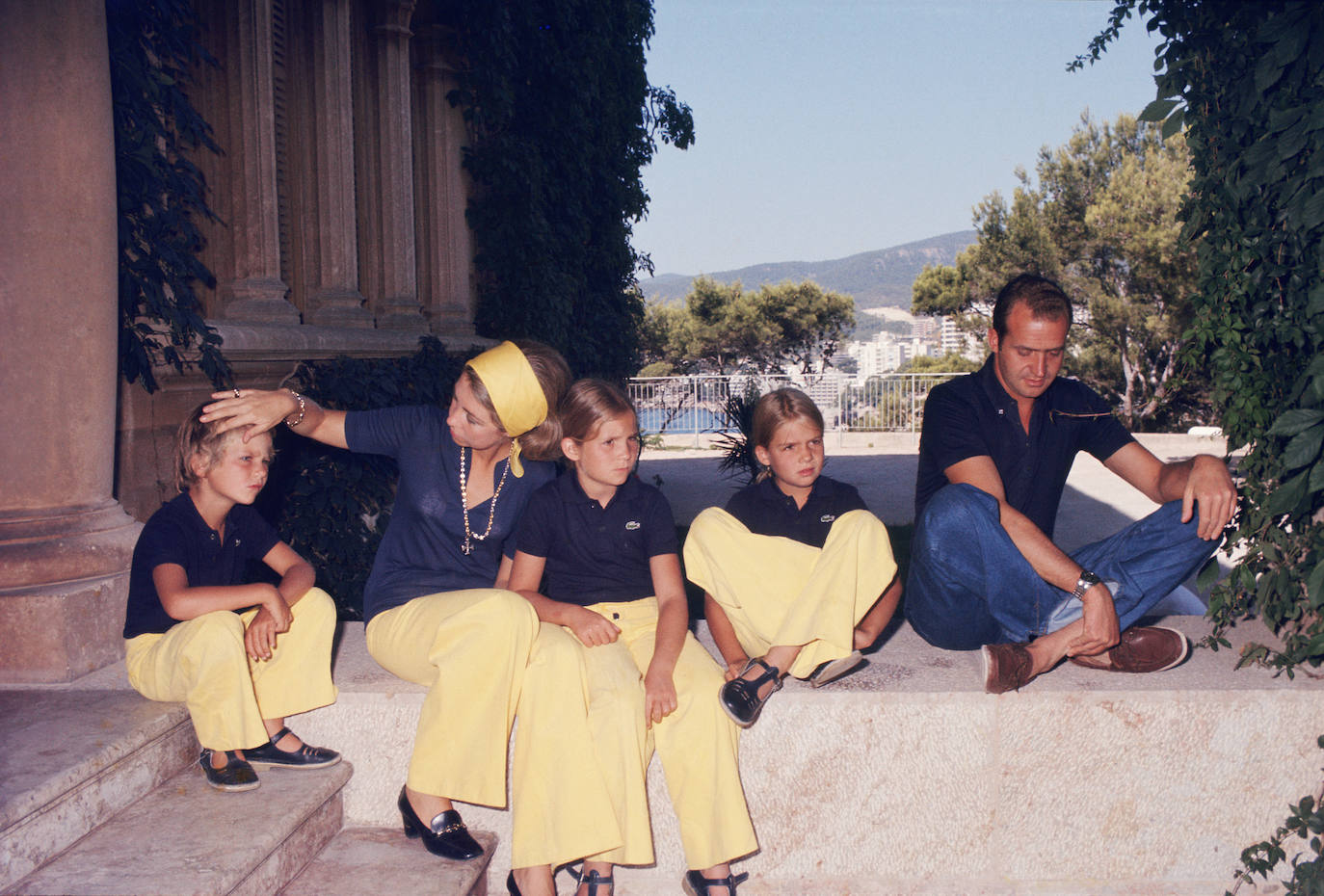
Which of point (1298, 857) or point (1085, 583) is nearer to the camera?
point (1298, 857)

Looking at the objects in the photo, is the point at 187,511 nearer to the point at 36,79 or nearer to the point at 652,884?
the point at 36,79

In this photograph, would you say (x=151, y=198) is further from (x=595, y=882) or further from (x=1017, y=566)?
(x=1017, y=566)

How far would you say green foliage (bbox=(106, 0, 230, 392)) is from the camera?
11.2 ft

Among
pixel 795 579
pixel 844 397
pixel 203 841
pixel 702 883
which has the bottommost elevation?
pixel 702 883

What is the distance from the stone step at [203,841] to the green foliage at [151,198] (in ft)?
5.78

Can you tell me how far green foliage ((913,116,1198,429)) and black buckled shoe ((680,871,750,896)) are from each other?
23.5m

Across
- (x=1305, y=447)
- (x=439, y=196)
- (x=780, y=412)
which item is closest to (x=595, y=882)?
(x=780, y=412)

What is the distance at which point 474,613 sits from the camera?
247 cm

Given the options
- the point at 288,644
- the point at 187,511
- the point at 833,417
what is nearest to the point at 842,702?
the point at 288,644

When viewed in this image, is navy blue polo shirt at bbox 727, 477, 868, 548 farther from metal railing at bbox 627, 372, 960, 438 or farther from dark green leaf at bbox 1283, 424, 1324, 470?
metal railing at bbox 627, 372, 960, 438

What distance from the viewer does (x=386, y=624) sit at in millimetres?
2793

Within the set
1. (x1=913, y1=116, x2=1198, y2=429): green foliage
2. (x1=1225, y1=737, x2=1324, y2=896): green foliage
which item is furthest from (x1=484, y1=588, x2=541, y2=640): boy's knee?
(x1=913, y1=116, x2=1198, y2=429): green foliage

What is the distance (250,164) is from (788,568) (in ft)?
14.5

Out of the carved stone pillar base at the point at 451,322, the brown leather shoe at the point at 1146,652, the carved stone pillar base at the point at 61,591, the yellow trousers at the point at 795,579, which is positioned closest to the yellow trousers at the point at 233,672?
the carved stone pillar base at the point at 61,591
